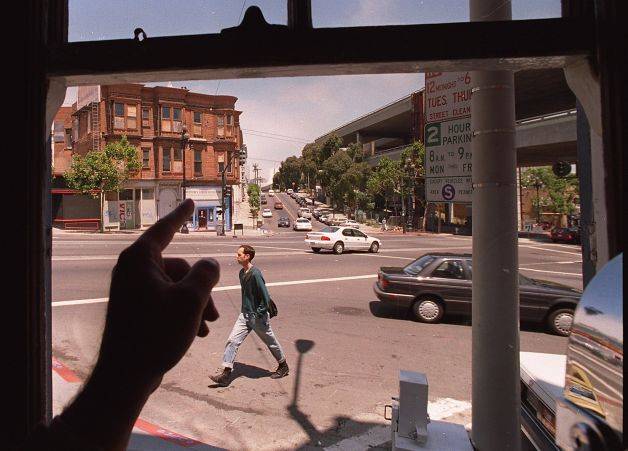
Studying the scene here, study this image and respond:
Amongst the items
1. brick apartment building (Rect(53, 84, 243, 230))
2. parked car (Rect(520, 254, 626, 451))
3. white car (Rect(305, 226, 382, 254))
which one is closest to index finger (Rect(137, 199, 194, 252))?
parked car (Rect(520, 254, 626, 451))

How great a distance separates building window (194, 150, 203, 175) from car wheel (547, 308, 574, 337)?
27.5m

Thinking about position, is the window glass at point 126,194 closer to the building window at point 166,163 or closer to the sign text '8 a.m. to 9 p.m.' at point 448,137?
the building window at point 166,163

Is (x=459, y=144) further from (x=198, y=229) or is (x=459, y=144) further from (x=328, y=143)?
(x=328, y=143)

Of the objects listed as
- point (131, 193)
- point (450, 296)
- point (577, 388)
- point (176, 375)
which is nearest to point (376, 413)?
point (176, 375)

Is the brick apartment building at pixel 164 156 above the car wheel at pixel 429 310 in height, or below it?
above

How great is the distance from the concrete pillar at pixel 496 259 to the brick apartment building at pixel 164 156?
19862 mm

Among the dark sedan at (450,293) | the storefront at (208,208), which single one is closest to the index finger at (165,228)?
the dark sedan at (450,293)

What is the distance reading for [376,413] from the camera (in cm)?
457

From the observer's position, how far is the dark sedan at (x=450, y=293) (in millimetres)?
8070

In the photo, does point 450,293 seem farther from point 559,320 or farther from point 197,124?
point 197,124

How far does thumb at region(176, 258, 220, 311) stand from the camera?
939mm

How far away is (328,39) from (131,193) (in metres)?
30.4

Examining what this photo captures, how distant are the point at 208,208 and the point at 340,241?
16.4 m

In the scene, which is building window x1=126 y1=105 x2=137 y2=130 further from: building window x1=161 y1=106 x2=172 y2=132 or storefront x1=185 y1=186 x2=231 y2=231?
storefront x1=185 y1=186 x2=231 y2=231
